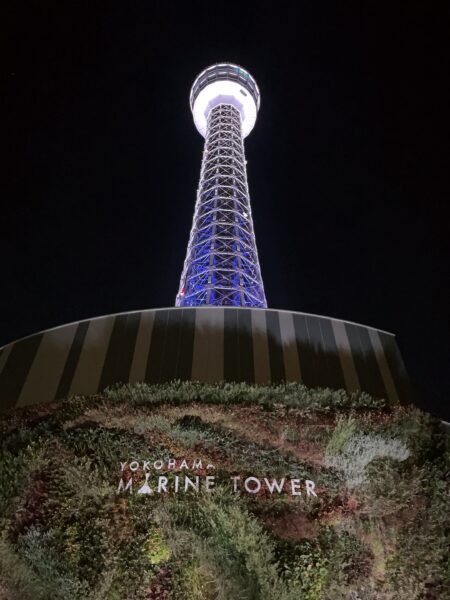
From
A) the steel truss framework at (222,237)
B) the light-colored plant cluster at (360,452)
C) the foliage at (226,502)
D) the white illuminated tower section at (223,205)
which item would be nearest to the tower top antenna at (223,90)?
the white illuminated tower section at (223,205)

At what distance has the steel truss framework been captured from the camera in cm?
2770

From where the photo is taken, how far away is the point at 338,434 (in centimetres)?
1174

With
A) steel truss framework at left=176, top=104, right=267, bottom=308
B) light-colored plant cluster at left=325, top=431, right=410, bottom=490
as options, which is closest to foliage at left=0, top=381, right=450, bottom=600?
light-colored plant cluster at left=325, top=431, right=410, bottom=490

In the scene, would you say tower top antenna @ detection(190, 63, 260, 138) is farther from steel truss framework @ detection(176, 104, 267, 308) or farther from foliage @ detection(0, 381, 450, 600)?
foliage @ detection(0, 381, 450, 600)

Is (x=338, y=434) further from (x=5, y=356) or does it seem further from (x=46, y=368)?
(x=5, y=356)

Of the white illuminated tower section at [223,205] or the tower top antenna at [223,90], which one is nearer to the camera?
the white illuminated tower section at [223,205]

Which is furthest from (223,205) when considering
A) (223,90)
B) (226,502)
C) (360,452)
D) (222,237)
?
(226,502)

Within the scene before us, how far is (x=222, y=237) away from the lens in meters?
29.8

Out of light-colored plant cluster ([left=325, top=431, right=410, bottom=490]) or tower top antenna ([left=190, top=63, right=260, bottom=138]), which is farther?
tower top antenna ([left=190, top=63, right=260, bottom=138])

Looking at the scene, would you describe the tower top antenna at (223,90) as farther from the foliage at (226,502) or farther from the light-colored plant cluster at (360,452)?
the light-colored plant cluster at (360,452)

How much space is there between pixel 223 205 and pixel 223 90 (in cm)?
1137

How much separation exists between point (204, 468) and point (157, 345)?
313 cm

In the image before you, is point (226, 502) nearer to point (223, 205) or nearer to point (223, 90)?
point (223, 205)

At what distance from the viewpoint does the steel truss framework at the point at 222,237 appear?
2770cm
